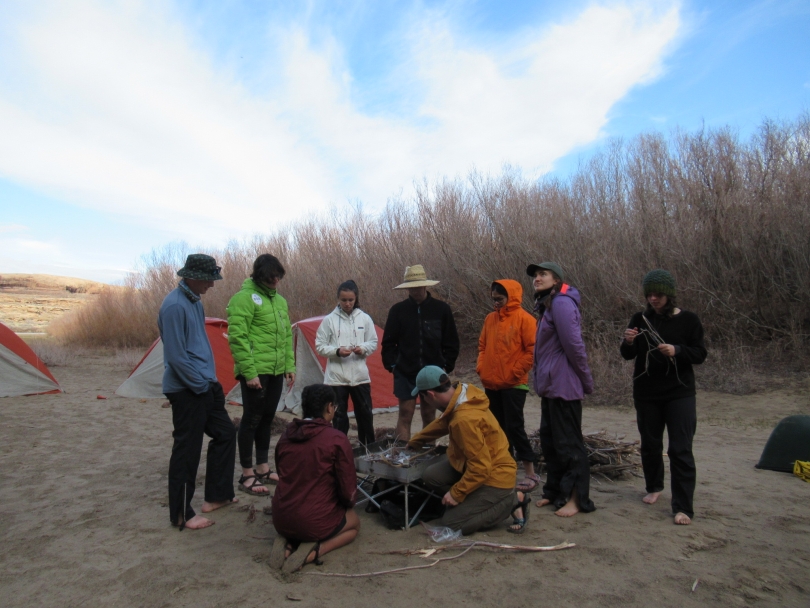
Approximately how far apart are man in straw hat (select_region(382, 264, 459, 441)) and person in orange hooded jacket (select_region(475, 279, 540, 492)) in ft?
1.77

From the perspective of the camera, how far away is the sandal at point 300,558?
3.18 metres

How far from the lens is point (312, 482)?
10.9 feet

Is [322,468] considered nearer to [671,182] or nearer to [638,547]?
[638,547]

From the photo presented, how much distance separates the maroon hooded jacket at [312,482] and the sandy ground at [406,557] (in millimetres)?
242

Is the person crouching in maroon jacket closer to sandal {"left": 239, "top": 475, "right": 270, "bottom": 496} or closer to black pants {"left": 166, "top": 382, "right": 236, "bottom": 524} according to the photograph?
black pants {"left": 166, "top": 382, "right": 236, "bottom": 524}

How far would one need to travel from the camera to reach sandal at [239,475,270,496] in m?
4.60

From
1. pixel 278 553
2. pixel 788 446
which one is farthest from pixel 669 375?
pixel 278 553

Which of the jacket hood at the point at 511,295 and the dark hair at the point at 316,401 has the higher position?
the jacket hood at the point at 511,295

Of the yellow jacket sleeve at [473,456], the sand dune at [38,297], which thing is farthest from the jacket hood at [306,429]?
the sand dune at [38,297]

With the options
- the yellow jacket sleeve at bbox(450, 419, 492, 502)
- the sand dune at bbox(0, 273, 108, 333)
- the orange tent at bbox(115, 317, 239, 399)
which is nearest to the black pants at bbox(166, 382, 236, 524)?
the yellow jacket sleeve at bbox(450, 419, 492, 502)

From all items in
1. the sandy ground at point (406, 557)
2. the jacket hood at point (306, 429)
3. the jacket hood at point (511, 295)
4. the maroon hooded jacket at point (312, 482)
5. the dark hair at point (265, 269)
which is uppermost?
the dark hair at point (265, 269)

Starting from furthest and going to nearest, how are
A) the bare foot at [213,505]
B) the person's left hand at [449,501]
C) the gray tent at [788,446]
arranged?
the gray tent at [788,446] → the bare foot at [213,505] → the person's left hand at [449,501]

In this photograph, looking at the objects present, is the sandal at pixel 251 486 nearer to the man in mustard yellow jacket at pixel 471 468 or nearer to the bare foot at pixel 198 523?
the bare foot at pixel 198 523

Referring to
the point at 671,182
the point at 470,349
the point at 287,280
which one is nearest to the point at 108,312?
the point at 287,280
